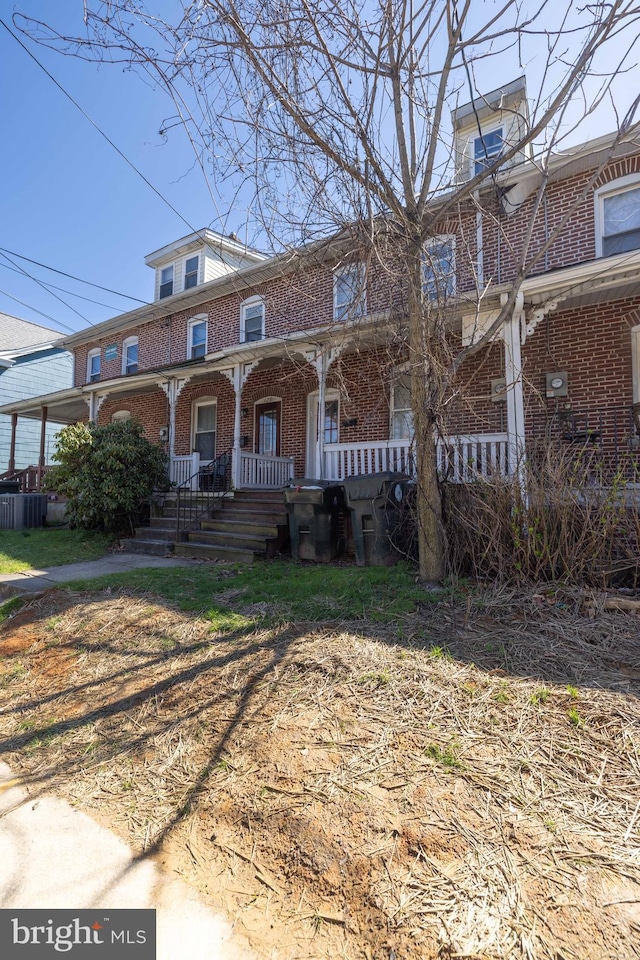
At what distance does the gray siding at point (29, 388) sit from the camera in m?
18.3

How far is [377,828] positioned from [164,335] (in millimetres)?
14901

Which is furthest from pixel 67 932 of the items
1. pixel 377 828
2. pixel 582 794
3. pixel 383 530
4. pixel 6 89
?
pixel 6 89

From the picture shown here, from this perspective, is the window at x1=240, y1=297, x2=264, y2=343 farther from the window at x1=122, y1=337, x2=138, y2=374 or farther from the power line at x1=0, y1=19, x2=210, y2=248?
the power line at x1=0, y1=19, x2=210, y2=248

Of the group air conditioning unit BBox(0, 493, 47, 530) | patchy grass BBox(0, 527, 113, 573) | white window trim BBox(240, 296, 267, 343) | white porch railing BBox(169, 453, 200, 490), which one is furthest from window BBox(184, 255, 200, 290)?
patchy grass BBox(0, 527, 113, 573)

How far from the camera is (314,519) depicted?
6.95m

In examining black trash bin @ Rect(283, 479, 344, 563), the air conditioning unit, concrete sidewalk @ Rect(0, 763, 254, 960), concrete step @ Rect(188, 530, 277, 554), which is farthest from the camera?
the air conditioning unit

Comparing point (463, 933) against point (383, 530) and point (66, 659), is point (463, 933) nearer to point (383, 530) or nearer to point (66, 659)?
point (66, 659)

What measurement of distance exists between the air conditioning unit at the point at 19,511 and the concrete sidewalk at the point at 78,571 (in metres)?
5.22

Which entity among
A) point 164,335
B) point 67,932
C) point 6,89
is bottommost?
point 67,932

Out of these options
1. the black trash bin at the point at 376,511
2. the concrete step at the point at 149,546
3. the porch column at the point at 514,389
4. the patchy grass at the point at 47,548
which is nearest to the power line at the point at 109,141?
the black trash bin at the point at 376,511

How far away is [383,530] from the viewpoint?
247 inches

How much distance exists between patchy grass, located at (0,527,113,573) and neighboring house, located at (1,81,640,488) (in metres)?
2.90

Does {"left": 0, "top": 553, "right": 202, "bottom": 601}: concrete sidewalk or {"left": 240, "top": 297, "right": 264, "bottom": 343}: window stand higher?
{"left": 240, "top": 297, "right": 264, "bottom": 343}: window

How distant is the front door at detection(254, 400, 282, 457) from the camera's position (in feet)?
39.8
